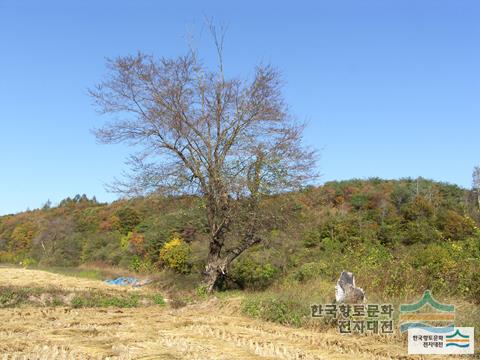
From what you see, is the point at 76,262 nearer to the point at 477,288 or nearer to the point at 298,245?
the point at 298,245

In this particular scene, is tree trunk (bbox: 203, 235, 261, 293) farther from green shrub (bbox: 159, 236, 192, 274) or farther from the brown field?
the brown field

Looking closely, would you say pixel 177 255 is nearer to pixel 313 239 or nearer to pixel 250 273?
pixel 313 239

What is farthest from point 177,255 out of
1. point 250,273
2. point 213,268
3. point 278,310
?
point 278,310

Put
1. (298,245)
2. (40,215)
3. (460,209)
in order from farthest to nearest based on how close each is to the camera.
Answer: (40,215), (460,209), (298,245)

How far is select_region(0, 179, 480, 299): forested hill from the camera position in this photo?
985 centimetres

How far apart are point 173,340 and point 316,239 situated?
15.4 m

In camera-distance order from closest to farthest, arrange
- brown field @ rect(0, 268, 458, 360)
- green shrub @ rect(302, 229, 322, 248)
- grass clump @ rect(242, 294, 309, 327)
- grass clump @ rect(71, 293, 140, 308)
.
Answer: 1. brown field @ rect(0, 268, 458, 360)
2. grass clump @ rect(242, 294, 309, 327)
3. grass clump @ rect(71, 293, 140, 308)
4. green shrub @ rect(302, 229, 322, 248)

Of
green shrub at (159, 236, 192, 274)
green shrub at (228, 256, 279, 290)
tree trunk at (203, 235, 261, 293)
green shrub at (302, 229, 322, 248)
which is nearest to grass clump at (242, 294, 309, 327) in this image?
tree trunk at (203, 235, 261, 293)

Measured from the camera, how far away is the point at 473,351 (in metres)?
6.14

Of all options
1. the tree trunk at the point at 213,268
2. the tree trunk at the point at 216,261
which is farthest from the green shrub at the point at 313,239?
the tree trunk at the point at 213,268

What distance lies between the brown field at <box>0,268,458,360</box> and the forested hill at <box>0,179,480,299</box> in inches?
104

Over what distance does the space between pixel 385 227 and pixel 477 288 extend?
17498 millimetres

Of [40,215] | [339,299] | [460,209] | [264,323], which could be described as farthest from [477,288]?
[40,215]

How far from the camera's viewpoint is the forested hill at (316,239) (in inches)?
388
